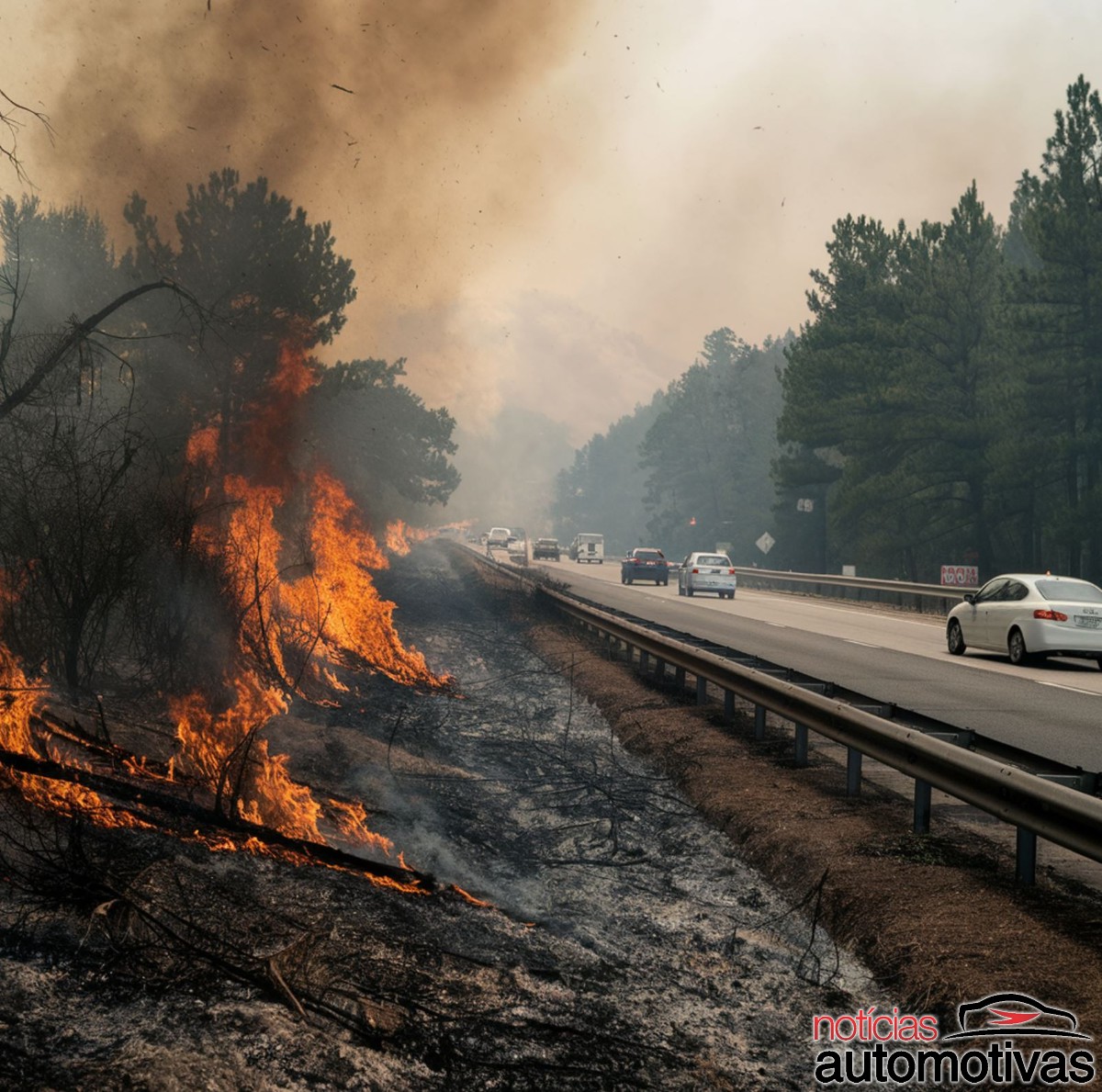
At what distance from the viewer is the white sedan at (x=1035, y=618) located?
19.7 metres

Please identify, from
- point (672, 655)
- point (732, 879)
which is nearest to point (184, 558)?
point (672, 655)

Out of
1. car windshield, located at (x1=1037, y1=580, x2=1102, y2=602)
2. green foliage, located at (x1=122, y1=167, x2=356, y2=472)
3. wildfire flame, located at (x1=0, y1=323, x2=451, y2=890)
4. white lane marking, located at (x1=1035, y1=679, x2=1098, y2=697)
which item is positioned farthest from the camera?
green foliage, located at (x1=122, y1=167, x2=356, y2=472)

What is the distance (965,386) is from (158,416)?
36669 mm

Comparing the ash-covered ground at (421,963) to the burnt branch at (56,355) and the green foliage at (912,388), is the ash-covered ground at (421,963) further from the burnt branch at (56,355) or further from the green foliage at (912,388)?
the green foliage at (912,388)

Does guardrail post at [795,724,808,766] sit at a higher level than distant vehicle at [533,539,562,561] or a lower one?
lower

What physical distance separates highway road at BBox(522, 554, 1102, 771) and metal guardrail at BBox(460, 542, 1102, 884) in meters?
1.32

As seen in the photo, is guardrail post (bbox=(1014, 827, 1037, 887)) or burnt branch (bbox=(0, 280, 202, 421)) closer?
guardrail post (bbox=(1014, 827, 1037, 887))

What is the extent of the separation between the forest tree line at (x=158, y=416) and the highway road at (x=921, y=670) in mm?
7175

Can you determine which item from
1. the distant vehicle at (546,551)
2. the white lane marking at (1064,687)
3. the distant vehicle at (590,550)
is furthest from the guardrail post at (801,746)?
the distant vehicle at (590,550)

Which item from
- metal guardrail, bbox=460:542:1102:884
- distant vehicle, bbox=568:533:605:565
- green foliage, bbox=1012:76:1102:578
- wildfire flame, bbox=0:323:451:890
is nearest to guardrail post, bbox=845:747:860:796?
metal guardrail, bbox=460:542:1102:884

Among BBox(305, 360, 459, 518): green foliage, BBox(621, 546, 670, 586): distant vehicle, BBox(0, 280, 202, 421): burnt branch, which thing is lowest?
BBox(621, 546, 670, 586): distant vehicle

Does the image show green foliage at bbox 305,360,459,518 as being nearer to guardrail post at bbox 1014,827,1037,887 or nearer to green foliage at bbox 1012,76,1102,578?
green foliage at bbox 1012,76,1102,578

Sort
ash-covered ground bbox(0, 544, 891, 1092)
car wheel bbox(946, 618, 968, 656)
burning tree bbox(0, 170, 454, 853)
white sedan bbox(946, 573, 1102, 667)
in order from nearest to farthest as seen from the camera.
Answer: ash-covered ground bbox(0, 544, 891, 1092), burning tree bbox(0, 170, 454, 853), white sedan bbox(946, 573, 1102, 667), car wheel bbox(946, 618, 968, 656)

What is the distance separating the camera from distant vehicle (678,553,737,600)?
45250 millimetres
